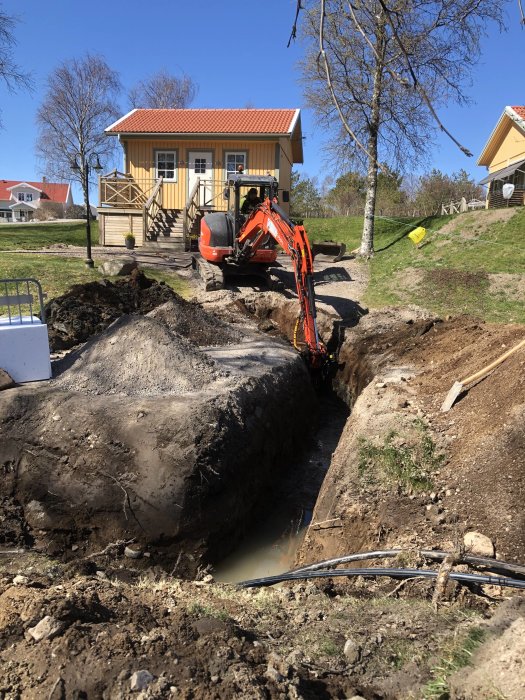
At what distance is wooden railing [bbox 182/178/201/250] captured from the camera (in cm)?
2078

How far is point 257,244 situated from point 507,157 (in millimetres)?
21485

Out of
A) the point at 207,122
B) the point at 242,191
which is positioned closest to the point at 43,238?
the point at 207,122

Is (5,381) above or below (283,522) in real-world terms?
above

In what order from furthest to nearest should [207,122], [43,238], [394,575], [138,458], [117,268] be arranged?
[43,238] < [207,122] < [117,268] < [138,458] < [394,575]

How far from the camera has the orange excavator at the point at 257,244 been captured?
10.7 metres

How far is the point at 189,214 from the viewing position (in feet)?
69.6

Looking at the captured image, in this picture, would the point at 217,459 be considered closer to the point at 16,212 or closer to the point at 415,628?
the point at 415,628

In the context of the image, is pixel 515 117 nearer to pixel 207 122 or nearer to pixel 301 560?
pixel 207 122

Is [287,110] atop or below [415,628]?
atop

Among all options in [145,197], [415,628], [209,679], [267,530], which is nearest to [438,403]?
[267,530]

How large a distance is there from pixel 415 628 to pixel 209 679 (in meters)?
1.45

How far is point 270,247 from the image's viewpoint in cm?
1452

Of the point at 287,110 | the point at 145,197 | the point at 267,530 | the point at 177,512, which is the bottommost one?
the point at 267,530

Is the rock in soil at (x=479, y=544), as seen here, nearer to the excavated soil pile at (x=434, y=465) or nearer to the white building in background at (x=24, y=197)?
the excavated soil pile at (x=434, y=465)
